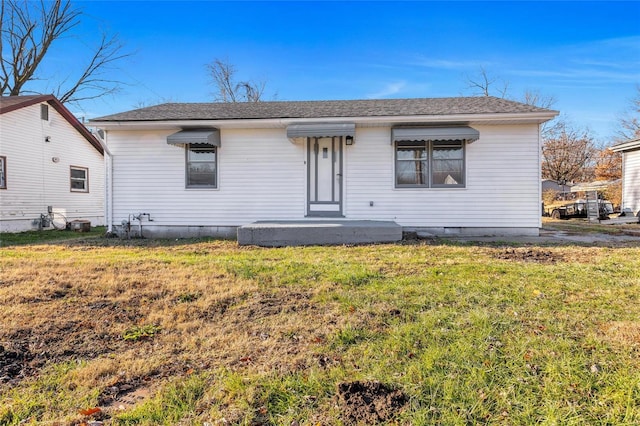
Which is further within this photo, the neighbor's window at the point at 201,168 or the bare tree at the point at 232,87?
the bare tree at the point at 232,87

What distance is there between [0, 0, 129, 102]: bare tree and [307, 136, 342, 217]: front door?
68.8 feet

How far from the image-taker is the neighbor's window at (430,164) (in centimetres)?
899

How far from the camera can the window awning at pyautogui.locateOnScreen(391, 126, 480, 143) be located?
829 centimetres

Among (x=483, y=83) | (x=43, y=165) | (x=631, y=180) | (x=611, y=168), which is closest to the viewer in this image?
(x=43, y=165)

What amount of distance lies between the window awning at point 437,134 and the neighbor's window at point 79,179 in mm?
13688

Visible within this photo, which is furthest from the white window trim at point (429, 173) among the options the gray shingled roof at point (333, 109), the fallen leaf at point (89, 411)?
the fallen leaf at point (89, 411)

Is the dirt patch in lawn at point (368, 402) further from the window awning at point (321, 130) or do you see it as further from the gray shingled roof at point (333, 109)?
the gray shingled roof at point (333, 109)

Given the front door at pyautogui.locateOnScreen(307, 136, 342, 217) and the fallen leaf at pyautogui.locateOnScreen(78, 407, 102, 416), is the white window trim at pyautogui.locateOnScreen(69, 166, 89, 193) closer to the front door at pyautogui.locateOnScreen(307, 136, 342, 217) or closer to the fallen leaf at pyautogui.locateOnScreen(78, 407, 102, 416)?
the front door at pyautogui.locateOnScreen(307, 136, 342, 217)

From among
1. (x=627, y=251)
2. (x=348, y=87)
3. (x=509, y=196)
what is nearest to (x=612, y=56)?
(x=348, y=87)

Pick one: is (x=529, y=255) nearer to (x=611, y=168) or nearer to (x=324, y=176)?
(x=324, y=176)

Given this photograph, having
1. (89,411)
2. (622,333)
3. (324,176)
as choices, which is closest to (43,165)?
(324,176)

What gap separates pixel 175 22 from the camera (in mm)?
12461

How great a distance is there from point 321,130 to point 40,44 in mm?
23407

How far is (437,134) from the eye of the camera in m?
8.40
